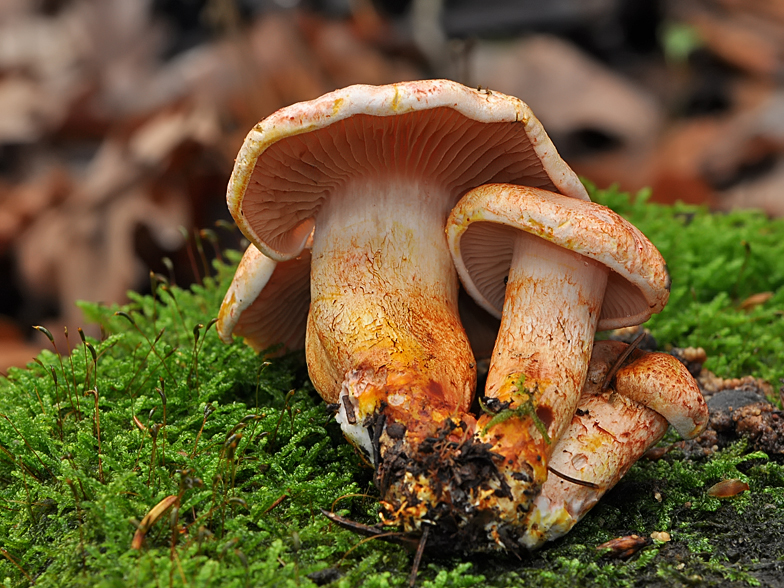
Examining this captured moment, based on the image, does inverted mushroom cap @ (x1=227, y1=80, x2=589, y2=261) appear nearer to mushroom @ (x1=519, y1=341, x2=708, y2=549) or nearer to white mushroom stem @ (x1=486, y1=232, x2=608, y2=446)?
white mushroom stem @ (x1=486, y1=232, x2=608, y2=446)

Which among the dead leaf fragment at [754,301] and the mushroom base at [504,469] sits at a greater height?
the mushroom base at [504,469]

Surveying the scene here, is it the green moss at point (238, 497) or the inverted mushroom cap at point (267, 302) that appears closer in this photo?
the green moss at point (238, 497)

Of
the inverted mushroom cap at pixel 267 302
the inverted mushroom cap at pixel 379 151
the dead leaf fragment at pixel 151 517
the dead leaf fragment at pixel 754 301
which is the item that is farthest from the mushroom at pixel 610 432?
the dead leaf fragment at pixel 754 301

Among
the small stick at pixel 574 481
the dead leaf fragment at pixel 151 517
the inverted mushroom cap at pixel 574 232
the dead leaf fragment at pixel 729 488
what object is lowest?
the dead leaf fragment at pixel 729 488

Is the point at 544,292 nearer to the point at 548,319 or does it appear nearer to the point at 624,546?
the point at 548,319

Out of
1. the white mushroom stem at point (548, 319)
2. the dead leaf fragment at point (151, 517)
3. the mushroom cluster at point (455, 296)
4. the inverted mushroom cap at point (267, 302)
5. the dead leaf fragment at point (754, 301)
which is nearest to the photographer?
the dead leaf fragment at point (151, 517)

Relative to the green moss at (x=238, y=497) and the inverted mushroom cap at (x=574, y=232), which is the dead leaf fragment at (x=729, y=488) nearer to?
the green moss at (x=238, y=497)

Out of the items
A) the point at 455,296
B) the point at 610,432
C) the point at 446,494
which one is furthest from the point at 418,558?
the point at 455,296

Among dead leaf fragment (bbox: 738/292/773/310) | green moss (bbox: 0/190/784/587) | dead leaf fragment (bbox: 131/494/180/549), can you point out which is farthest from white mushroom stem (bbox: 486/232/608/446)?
dead leaf fragment (bbox: 738/292/773/310)

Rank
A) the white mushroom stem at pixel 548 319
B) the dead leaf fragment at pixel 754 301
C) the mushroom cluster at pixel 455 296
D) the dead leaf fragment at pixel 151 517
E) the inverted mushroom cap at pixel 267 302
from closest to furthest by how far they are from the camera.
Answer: the dead leaf fragment at pixel 151 517 < the mushroom cluster at pixel 455 296 < the white mushroom stem at pixel 548 319 < the inverted mushroom cap at pixel 267 302 < the dead leaf fragment at pixel 754 301
